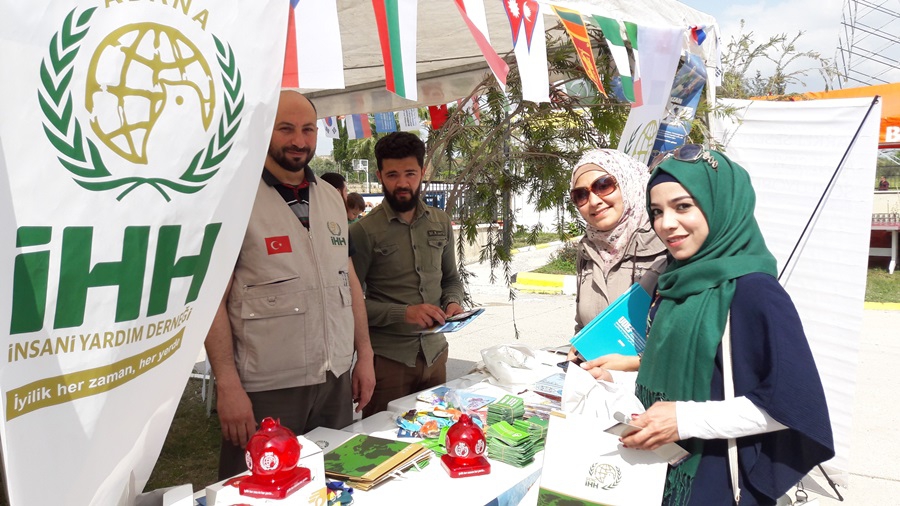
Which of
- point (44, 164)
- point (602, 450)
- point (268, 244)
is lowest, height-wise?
point (602, 450)

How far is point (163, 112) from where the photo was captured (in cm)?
115

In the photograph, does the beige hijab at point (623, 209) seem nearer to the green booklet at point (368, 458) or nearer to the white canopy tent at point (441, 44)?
the white canopy tent at point (441, 44)

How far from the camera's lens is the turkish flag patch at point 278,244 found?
2262mm

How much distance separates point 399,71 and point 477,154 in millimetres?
2868

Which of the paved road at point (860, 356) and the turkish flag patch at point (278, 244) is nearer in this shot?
the turkish flag patch at point (278, 244)

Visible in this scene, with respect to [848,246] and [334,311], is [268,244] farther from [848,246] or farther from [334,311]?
[848,246]

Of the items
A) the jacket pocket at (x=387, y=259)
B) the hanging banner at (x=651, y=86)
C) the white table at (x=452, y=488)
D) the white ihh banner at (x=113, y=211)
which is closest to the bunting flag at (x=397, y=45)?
the white ihh banner at (x=113, y=211)

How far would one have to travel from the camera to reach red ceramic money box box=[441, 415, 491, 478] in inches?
73.0

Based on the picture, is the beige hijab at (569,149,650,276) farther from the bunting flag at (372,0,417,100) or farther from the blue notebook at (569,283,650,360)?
the bunting flag at (372,0,417,100)

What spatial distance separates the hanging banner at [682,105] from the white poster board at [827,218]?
441 mm

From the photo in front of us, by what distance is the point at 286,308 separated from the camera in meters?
2.29

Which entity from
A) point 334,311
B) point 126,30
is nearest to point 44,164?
point 126,30

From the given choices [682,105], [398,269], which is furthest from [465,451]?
[682,105]

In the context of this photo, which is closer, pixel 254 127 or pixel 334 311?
pixel 254 127
